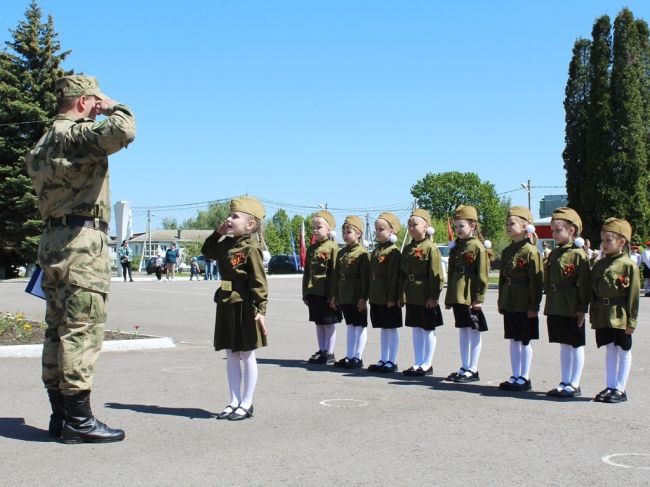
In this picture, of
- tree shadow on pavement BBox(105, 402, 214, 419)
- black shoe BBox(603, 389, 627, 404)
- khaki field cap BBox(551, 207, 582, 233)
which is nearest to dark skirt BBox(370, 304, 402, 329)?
khaki field cap BBox(551, 207, 582, 233)

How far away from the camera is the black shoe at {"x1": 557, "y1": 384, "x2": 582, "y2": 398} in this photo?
A: 26.0 ft

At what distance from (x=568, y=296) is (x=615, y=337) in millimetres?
642

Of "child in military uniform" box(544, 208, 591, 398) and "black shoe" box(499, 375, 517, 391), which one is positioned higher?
"child in military uniform" box(544, 208, 591, 398)

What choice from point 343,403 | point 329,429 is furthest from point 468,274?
point 329,429

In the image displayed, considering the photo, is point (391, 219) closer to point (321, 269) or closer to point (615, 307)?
point (321, 269)

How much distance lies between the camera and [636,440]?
19.7 ft

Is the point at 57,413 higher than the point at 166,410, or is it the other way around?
the point at 57,413

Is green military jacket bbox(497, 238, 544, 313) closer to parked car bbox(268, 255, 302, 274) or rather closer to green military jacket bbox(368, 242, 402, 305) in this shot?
green military jacket bbox(368, 242, 402, 305)

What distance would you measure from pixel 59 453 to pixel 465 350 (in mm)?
5031

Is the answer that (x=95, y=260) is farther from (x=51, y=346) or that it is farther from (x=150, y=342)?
(x=150, y=342)

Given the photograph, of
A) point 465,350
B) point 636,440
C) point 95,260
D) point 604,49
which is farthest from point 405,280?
point 604,49

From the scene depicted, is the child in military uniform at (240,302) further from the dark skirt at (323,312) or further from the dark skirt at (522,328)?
the dark skirt at (323,312)

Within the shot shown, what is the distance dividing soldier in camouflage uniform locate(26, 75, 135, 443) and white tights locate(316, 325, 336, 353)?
16.5ft

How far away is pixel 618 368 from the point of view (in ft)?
25.2
